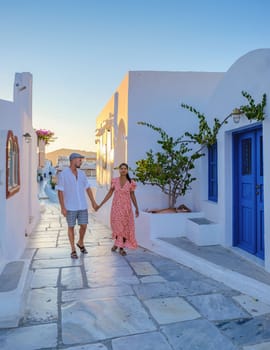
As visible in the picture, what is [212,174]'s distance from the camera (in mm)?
6699

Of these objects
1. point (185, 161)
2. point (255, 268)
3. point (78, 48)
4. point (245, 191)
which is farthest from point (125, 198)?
point (78, 48)

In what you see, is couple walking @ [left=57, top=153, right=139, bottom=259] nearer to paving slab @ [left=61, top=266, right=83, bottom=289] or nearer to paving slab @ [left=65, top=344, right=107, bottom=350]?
paving slab @ [left=61, top=266, right=83, bottom=289]

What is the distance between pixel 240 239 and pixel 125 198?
215 cm

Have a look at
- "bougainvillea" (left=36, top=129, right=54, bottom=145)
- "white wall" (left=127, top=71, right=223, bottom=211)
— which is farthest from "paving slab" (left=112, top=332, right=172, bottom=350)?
"bougainvillea" (left=36, top=129, right=54, bottom=145)

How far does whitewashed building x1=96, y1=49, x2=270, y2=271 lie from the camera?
4855 millimetres

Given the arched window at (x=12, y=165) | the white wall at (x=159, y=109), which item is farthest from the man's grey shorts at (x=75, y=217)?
the white wall at (x=159, y=109)

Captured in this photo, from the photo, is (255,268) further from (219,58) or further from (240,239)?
(219,58)

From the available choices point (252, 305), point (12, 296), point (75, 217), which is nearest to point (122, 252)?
point (75, 217)

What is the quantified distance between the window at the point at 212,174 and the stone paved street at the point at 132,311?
1.85m

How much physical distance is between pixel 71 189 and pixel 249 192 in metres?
2.98

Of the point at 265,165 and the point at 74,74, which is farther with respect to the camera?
the point at 74,74

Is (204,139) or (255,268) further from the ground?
(204,139)

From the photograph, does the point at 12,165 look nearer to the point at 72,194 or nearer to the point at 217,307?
the point at 72,194

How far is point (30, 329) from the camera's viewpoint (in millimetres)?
3041
